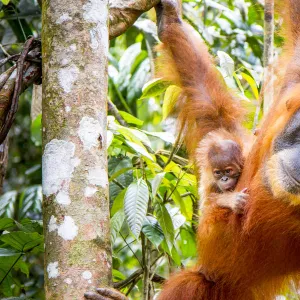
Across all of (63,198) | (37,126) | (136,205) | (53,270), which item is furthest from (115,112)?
(53,270)

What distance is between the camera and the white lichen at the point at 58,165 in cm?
218

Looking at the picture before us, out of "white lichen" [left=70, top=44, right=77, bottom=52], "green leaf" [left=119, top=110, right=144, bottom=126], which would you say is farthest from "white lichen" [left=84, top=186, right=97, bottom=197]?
"green leaf" [left=119, top=110, right=144, bottom=126]

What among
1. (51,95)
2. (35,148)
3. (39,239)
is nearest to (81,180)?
(51,95)

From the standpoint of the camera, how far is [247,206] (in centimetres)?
276

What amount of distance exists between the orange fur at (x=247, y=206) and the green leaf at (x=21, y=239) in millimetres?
753

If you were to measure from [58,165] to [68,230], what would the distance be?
10.3 inches

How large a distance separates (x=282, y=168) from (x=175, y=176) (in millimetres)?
1089

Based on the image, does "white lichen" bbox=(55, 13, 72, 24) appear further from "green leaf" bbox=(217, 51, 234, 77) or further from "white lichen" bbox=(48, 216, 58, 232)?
"green leaf" bbox=(217, 51, 234, 77)

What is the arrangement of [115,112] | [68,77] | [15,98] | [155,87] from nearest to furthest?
[68,77] → [15,98] → [155,87] → [115,112]

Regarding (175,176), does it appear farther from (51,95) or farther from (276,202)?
(51,95)

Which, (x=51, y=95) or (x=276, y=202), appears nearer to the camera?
(x=51, y=95)

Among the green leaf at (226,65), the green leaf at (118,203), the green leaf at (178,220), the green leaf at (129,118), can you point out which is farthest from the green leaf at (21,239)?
the green leaf at (226,65)

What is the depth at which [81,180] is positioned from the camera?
85.5 inches

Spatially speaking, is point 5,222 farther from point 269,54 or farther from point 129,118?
point 269,54
